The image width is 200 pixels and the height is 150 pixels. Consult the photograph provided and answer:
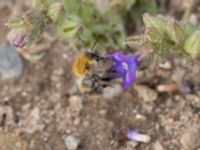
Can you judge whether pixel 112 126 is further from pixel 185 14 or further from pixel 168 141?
pixel 185 14

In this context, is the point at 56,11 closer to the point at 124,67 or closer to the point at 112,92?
the point at 124,67

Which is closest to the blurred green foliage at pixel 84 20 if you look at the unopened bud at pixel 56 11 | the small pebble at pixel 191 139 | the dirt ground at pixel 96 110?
the unopened bud at pixel 56 11

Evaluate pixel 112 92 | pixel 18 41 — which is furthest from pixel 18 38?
pixel 112 92

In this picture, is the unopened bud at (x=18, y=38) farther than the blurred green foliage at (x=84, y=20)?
No

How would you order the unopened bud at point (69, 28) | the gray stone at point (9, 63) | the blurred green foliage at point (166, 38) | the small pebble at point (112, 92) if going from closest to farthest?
the blurred green foliage at point (166, 38), the unopened bud at point (69, 28), the small pebble at point (112, 92), the gray stone at point (9, 63)

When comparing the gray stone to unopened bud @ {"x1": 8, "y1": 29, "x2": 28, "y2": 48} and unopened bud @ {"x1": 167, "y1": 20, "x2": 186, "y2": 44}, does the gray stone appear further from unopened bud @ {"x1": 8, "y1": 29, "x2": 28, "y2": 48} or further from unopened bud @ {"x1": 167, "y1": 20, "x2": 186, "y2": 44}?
unopened bud @ {"x1": 167, "y1": 20, "x2": 186, "y2": 44}

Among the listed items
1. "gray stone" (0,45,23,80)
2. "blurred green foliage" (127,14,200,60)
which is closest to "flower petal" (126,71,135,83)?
"blurred green foliage" (127,14,200,60)

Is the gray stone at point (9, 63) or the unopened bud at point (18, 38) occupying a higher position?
the unopened bud at point (18, 38)

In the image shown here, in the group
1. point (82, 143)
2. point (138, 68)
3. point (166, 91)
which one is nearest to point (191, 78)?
point (166, 91)

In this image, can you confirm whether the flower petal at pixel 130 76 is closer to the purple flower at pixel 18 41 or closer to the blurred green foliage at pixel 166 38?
the blurred green foliage at pixel 166 38
